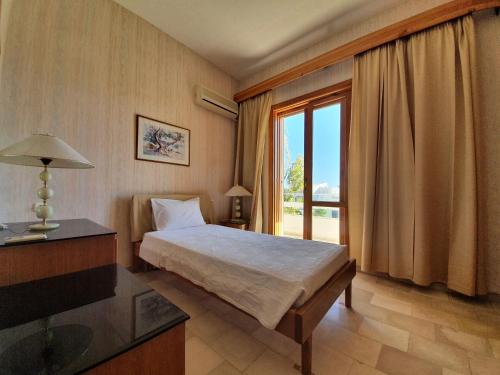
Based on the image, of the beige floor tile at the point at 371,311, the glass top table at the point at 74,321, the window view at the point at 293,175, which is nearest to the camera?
the glass top table at the point at 74,321

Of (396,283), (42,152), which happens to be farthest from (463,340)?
(42,152)

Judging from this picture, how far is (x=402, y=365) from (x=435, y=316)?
758 millimetres

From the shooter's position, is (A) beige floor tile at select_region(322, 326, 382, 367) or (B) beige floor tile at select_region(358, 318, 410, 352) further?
(B) beige floor tile at select_region(358, 318, 410, 352)

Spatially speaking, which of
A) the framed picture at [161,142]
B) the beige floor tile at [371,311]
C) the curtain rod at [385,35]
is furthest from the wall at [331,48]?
the beige floor tile at [371,311]

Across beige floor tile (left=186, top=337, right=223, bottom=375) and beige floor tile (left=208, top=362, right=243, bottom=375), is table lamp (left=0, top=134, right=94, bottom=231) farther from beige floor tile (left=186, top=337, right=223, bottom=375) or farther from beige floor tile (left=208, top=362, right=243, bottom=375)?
beige floor tile (left=208, top=362, right=243, bottom=375)

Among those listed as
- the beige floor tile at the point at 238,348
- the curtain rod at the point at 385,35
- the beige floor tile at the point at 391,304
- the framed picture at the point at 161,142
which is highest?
the curtain rod at the point at 385,35

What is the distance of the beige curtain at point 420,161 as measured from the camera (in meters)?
1.80

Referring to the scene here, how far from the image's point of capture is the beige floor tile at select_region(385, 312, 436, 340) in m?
1.42

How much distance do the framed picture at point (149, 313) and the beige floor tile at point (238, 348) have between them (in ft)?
2.79

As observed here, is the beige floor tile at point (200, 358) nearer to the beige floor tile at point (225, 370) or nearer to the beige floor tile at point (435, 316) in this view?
the beige floor tile at point (225, 370)

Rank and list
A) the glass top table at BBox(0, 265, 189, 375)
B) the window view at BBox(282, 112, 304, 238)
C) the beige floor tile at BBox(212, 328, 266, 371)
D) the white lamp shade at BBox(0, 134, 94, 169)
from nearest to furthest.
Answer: the glass top table at BBox(0, 265, 189, 375) < the white lamp shade at BBox(0, 134, 94, 169) < the beige floor tile at BBox(212, 328, 266, 371) < the window view at BBox(282, 112, 304, 238)

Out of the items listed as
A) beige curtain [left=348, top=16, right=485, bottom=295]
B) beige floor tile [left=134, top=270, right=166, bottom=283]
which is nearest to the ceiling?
beige curtain [left=348, top=16, right=485, bottom=295]

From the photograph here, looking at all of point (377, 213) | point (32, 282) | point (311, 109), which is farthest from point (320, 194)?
point (32, 282)

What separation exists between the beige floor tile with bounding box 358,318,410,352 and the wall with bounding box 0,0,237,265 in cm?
253
